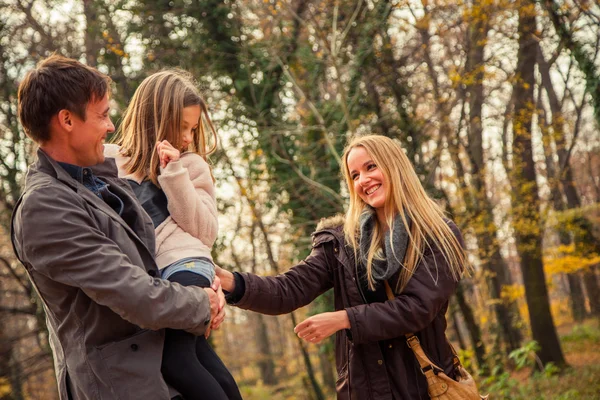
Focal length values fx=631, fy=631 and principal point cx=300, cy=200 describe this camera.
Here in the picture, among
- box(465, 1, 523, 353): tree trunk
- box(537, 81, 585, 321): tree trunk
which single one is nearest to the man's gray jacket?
box(465, 1, 523, 353): tree trunk

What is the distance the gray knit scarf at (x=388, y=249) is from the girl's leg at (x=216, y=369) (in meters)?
1.03

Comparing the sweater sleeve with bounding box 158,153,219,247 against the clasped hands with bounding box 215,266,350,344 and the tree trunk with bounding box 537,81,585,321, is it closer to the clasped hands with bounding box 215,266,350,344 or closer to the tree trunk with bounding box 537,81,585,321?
the clasped hands with bounding box 215,266,350,344

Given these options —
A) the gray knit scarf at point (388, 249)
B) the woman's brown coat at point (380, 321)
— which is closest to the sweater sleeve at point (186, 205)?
the woman's brown coat at point (380, 321)

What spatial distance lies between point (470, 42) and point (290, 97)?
124 inches

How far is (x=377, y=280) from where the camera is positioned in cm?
313

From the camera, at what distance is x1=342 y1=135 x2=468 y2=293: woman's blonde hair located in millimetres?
3174

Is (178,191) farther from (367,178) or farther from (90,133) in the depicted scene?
(367,178)

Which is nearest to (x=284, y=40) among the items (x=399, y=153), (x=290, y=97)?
(x=290, y=97)

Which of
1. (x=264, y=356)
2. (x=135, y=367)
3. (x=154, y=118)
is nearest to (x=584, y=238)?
(x=154, y=118)

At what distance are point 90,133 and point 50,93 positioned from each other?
0.60 feet

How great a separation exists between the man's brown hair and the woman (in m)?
1.23

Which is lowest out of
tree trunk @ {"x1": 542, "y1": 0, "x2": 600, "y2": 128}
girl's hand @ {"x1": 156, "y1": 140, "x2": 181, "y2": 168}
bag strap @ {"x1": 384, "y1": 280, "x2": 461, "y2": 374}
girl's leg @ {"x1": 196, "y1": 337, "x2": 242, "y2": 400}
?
bag strap @ {"x1": 384, "y1": 280, "x2": 461, "y2": 374}

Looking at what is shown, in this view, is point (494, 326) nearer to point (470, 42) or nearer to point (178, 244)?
point (470, 42)

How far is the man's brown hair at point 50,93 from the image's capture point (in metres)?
2.11
